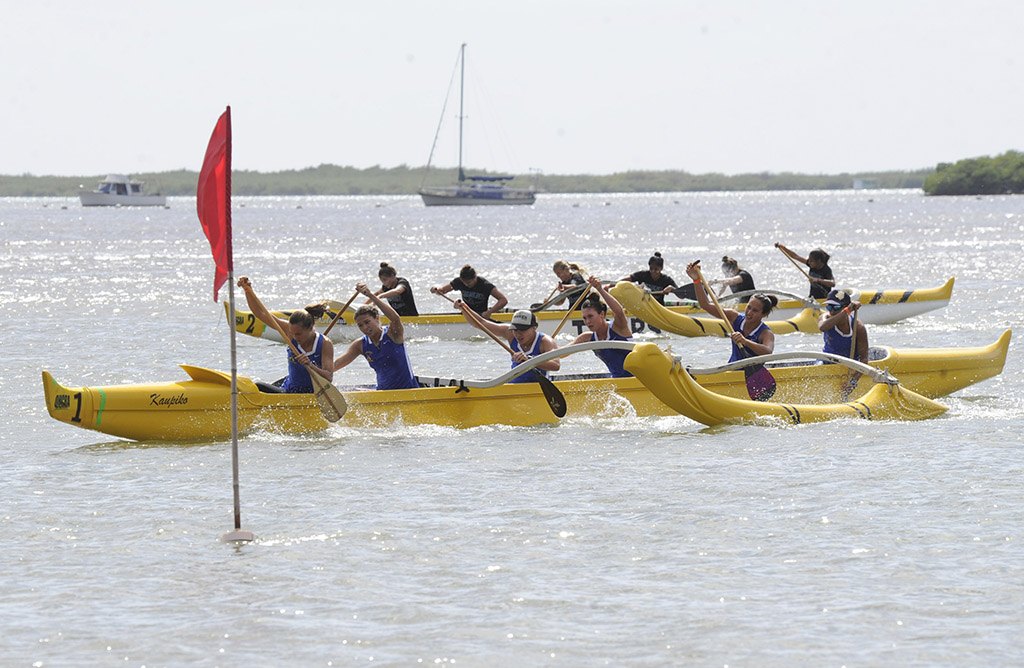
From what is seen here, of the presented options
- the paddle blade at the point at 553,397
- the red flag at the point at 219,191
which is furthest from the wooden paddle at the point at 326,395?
the red flag at the point at 219,191

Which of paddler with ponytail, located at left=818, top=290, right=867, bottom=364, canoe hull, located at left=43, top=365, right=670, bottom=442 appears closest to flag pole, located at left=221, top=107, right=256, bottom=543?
canoe hull, located at left=43, top=365, right=670, bottom=442

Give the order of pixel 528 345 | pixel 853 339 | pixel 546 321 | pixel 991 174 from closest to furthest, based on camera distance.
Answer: pixel 528 345 → pixel 853 339 → pixel 546 321 → pixel 991 174

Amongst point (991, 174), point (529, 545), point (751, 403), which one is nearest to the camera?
point (529, 545)

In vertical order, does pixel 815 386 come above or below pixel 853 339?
below

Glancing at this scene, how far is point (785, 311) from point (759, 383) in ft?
41.2

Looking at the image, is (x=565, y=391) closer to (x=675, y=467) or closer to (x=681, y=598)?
(x=675, y=467)

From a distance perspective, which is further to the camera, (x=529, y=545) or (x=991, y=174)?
(x=991, y=174)

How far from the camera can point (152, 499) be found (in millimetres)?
12031

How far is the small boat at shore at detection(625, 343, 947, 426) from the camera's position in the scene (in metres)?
14.5

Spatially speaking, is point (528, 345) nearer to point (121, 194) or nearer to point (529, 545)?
point (529, 545)

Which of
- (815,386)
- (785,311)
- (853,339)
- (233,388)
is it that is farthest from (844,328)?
(785,311)

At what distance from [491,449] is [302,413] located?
6.49 feet

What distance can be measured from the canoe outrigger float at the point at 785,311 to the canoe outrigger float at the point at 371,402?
6.08 meters

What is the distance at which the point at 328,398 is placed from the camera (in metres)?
14.4
